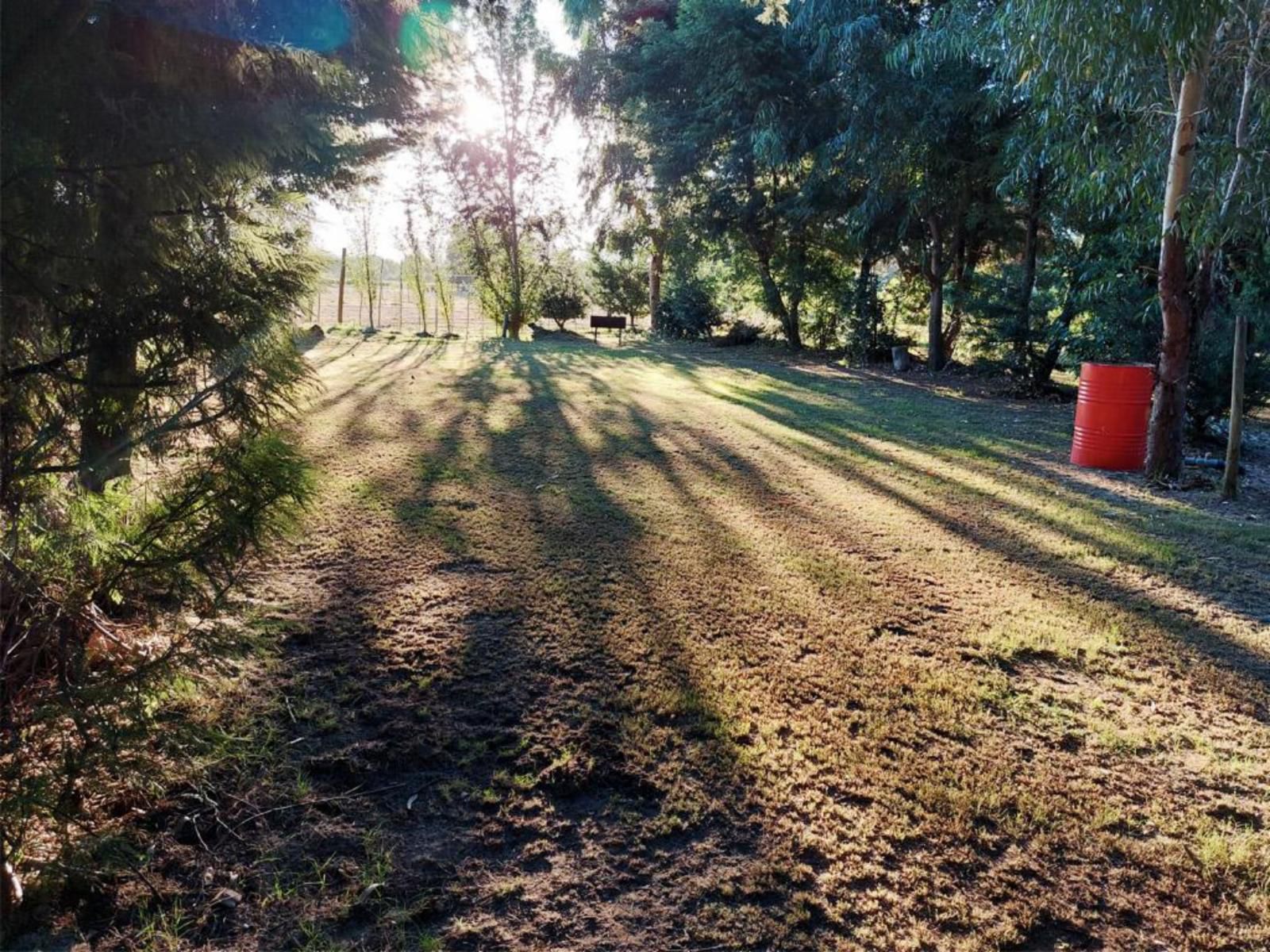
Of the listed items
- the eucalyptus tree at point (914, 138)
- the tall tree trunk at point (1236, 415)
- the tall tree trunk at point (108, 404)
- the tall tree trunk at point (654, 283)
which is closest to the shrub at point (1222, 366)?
the tall tree trunk at point (1236, 415)

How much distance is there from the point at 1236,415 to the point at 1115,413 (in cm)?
94

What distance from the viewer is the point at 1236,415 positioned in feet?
16.0

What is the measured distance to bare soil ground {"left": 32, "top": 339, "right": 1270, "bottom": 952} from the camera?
5.30ft

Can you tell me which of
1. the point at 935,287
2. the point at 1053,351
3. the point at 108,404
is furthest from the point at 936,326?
the point at 108,404

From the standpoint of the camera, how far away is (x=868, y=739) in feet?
7.38

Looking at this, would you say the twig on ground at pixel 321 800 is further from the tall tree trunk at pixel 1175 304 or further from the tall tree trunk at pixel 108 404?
the tall tree trunk at pixel 1175 304

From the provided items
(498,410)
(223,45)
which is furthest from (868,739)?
(498,410)

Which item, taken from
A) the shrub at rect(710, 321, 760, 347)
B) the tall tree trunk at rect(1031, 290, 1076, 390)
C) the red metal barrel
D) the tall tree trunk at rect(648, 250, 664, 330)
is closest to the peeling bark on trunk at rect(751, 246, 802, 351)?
the shrub at rect(710, 321, 760, 347)

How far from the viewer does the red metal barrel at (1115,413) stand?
5742mm

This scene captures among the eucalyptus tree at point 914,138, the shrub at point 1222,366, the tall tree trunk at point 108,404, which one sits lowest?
the tall tree trunk at point 108,404

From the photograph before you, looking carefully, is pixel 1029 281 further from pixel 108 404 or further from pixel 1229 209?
pixel 108 404

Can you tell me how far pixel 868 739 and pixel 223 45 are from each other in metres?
2.49

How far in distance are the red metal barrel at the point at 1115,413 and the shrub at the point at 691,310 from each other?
1333 centimetres

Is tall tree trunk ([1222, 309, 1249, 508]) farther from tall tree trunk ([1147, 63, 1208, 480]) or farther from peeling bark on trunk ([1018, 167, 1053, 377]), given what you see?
peeling bark on trunk ([1018, 167, 1053, 377])
